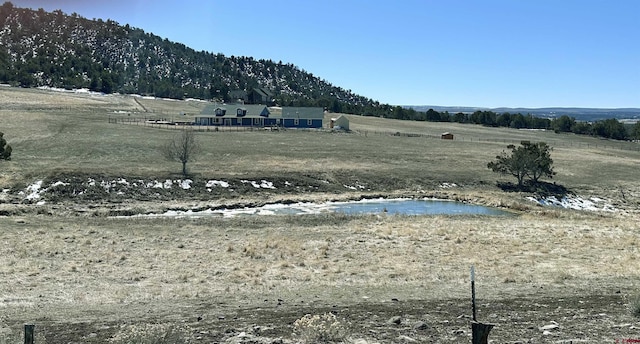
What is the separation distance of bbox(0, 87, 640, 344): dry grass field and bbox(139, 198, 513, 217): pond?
1676 millimetres

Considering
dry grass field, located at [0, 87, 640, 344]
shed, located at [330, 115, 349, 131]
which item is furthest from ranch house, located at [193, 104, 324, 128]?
dry grass field, located at [0, 87, 640, 344]

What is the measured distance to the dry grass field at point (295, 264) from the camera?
12414mm

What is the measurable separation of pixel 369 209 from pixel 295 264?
22952mm

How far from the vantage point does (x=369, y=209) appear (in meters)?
44.7

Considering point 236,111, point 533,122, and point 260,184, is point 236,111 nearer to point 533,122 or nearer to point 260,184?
point 260,184

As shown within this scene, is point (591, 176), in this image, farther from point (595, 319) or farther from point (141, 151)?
point (595, 319)

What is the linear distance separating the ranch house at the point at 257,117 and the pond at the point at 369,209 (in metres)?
68.3

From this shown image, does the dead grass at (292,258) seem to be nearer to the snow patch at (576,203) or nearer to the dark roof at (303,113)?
the snow patch at (576,203)

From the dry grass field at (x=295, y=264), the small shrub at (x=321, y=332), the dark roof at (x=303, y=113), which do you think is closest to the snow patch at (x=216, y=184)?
the dry grass field at (x=295, y=264)

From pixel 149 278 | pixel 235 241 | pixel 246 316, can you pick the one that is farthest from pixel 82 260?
pixel 246 316

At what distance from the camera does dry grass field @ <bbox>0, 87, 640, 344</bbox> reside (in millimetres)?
12414

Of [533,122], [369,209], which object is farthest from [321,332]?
[533,122]

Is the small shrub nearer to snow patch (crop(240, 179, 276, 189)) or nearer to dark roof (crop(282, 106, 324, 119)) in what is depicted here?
snow patch (crop(240, 179, 276, 189))

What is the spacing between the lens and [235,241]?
27.0 meters
